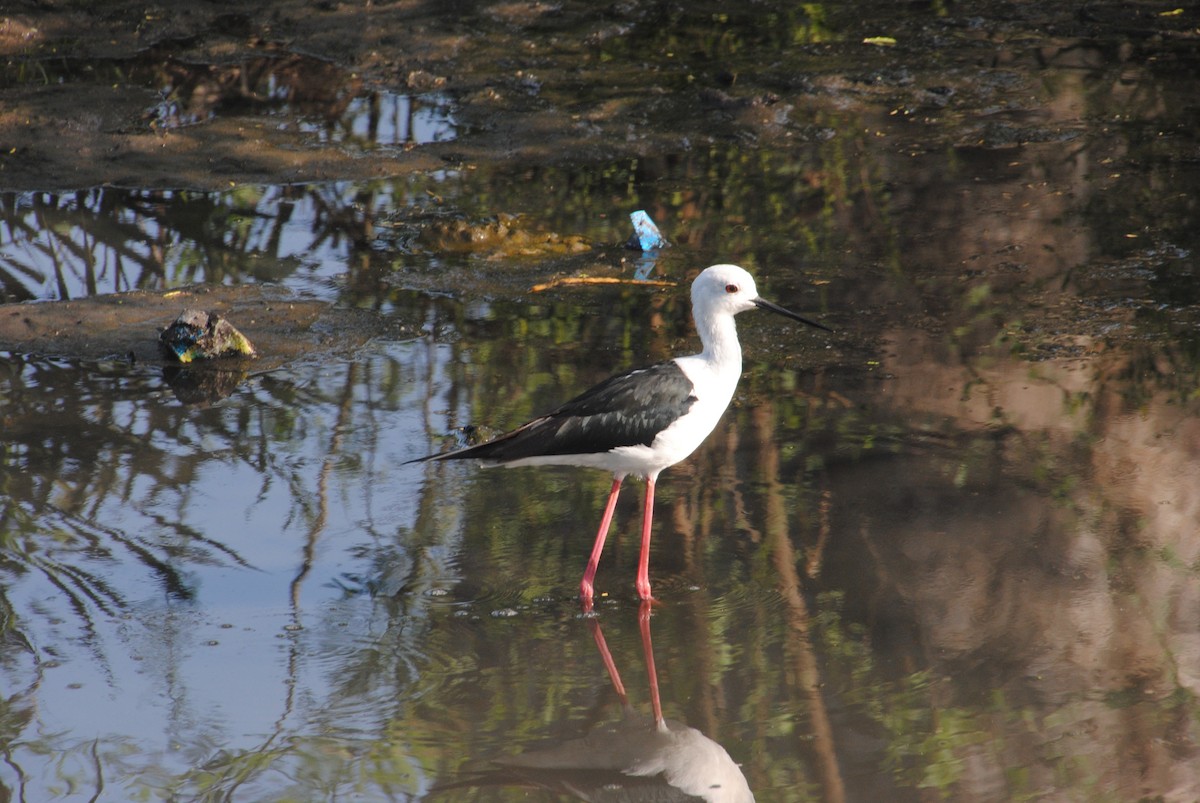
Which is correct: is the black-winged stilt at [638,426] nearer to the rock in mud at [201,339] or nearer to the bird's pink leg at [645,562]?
the bird's pink leg at [645,562]

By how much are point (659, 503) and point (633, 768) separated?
173 centimetres

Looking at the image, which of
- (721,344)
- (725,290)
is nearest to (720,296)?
(725,290)

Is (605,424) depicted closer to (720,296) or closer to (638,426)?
(638,426)

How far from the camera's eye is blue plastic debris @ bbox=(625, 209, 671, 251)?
26.7ft

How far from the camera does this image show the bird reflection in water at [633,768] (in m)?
4.10

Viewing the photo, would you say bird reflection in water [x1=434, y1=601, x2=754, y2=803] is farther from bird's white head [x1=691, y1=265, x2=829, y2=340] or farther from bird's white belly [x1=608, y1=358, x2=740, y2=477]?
bird's white head [x1=691, y1=265, x2=829, y2=340]

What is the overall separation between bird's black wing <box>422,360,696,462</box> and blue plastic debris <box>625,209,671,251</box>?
3.02m

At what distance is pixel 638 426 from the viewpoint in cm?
512

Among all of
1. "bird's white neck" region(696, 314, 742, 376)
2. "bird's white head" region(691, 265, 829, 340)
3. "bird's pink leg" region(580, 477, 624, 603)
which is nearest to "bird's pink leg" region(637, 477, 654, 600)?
"bird's pink leg" region(580, 477, 624, 603)

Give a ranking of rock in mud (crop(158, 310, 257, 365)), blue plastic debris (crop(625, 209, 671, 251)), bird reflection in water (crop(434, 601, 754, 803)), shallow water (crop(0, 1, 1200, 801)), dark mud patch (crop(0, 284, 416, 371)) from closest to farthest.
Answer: bird reflection in water (crop(434, 601, 754, 803)) < shallow water (crop(0, 1, 1200, 801)) < rock in mud (crop(158, 310, 257, 365)) < dark mud patch (crop(0, 284, 416, 371)) < blue plastic debris (crop(625, 209, 671, 251))

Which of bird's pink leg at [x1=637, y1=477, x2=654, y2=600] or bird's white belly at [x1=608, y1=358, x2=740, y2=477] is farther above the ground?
bird's white belly at [x1=608, y1=358, x2=740, y2=477]

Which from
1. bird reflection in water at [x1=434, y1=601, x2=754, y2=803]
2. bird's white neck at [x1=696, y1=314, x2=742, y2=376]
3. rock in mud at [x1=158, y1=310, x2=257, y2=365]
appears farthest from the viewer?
rock in mud at [x1=158, y1=310, x2=257, y2=365]

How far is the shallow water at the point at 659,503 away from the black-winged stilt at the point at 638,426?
382 mm

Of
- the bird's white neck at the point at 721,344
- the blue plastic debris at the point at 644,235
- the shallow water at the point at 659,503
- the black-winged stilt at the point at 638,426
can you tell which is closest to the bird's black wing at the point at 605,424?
the black-winged stilt at the point at 638,426
